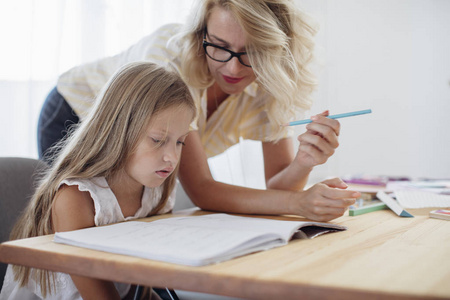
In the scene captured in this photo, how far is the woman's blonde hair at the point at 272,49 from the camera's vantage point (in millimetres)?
1216

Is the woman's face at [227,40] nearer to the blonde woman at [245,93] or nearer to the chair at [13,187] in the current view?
the blonde woman at [245,93]

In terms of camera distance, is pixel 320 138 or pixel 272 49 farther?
pixel 272 49

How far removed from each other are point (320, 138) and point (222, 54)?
15.6 inches

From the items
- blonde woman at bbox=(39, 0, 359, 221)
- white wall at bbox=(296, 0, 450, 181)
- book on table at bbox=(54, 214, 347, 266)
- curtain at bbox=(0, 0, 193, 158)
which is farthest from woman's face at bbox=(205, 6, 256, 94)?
white wall at bbox=(296, 0, 450, 181)

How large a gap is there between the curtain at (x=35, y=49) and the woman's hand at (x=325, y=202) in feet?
4.07

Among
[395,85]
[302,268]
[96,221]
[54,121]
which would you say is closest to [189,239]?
[302,268]

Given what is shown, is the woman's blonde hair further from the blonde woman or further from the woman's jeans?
the woman's jeans

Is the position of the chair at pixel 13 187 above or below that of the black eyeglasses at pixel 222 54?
below

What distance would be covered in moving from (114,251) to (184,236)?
0.38ft

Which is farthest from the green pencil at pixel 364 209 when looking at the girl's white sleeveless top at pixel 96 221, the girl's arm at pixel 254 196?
the girl's white sleeveless top at pixel 96 221

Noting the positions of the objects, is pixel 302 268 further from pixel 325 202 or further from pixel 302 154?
pixel 302 154

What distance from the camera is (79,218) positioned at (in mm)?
909

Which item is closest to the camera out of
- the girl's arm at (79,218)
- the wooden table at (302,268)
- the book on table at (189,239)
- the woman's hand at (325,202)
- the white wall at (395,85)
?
the wooden table at (302,268)

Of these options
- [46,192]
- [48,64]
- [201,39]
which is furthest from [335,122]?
[48,64]
